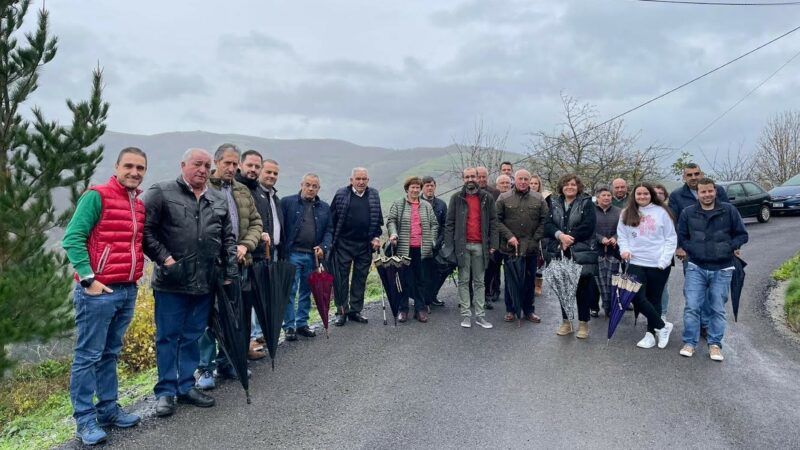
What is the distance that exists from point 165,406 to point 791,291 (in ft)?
27.7

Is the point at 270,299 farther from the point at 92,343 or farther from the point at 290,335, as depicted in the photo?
the point at 92,343

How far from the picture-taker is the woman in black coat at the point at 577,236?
5.80 meters

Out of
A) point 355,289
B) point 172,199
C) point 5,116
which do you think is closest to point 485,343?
point 355,289

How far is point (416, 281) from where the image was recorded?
264 inches

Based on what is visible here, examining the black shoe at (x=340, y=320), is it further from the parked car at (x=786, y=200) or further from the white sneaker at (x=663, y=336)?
the parked car at (x=786, y=200)

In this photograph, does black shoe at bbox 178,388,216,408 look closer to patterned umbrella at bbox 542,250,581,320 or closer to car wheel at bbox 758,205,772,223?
patterned umbrella at bbox 542,250,581,320

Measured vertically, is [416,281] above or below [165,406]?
above

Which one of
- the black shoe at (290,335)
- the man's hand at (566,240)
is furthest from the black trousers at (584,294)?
the black shoe at (290,335)

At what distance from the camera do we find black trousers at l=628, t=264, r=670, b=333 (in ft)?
18.0

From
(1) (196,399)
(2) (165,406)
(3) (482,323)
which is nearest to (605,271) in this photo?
(3) (482,323)

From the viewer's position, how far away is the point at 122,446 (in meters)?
3.36

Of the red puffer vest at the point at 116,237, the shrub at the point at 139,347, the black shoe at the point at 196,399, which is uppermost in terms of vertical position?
the red puffer vest at the point at 116,237

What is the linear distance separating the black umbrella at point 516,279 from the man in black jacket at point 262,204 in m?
2.90

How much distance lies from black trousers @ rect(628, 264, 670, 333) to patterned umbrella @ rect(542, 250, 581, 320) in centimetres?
62
